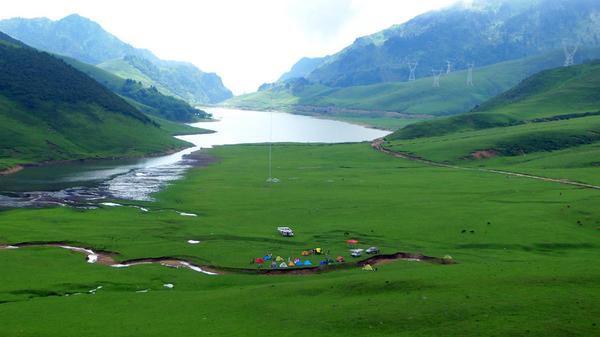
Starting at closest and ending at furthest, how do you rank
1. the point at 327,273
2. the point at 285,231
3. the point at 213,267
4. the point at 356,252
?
1. the point at 327,273
2. the point at 213,267
3. the point at 356,252
4. the point at 285,231

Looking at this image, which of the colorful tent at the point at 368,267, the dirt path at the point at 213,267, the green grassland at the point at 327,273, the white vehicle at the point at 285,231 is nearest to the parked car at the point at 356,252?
the dirt path at the point at 213,267

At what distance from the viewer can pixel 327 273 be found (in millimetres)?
75000

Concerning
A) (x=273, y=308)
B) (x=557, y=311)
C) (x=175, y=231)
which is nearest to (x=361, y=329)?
(x=273, y=308)

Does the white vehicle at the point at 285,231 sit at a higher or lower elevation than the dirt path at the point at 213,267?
higher

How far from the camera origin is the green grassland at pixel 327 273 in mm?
49875

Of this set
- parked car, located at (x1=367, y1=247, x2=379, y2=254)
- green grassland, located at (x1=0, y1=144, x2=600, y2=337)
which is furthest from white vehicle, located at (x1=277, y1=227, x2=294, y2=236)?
parked car, located at (x1=367, y1=247, x2=379, y2=254)

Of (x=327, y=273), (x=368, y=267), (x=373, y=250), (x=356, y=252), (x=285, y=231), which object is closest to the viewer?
(x=327, y=273)

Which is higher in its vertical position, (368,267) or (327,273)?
(368,267)

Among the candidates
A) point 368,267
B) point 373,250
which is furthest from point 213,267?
point 373,250

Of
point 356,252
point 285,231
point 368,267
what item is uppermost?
point 356,252

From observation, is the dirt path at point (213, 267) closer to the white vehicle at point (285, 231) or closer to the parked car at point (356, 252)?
the parked car at point (356, 252)

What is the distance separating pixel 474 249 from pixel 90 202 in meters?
87.0

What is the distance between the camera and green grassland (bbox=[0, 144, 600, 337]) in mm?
49875

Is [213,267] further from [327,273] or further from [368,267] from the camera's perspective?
[368,267]
